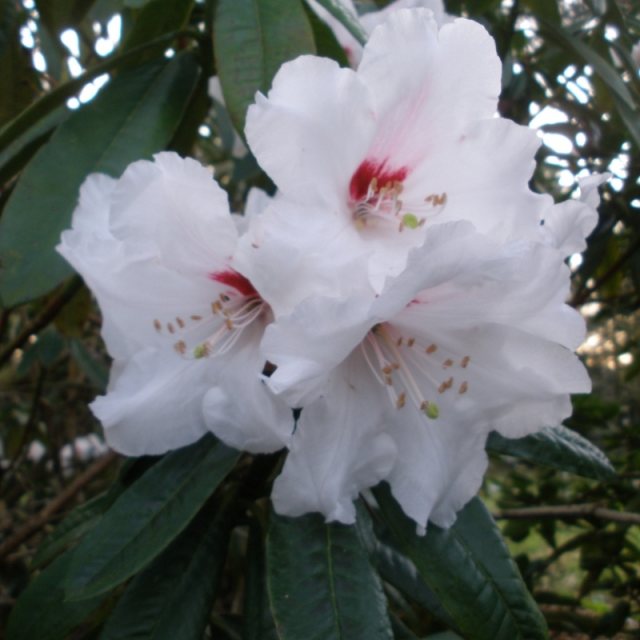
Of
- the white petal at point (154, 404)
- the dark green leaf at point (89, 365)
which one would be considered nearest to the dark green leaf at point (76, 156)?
the white petal at point (154, 404)

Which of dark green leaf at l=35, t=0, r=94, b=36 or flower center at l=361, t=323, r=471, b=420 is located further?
dark green leaf at l=35, t=0, r=94, b=36

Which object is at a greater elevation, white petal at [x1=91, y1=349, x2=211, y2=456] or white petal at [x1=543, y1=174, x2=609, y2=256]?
white petal at [x1=543, y1=174, x2=609, y2=256]

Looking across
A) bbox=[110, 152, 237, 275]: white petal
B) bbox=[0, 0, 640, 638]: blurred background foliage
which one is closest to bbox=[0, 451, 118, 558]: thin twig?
bbox=[0, 0, 640, 638]: blurred background foliage

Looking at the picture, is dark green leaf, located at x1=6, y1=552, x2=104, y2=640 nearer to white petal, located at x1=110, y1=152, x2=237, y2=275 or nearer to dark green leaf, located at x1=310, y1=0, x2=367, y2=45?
white petal, located at x1=110, y1=152, x2=237, y2=275

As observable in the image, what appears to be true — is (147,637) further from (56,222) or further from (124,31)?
(124,31)

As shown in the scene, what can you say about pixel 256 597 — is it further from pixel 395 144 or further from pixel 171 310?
pixel 395 144

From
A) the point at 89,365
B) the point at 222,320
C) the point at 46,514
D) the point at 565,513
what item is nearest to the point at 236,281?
the point at 222,320

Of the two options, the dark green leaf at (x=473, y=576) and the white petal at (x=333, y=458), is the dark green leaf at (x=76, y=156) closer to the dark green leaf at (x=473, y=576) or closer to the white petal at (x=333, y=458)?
the white petal at (x=333, y=458)
